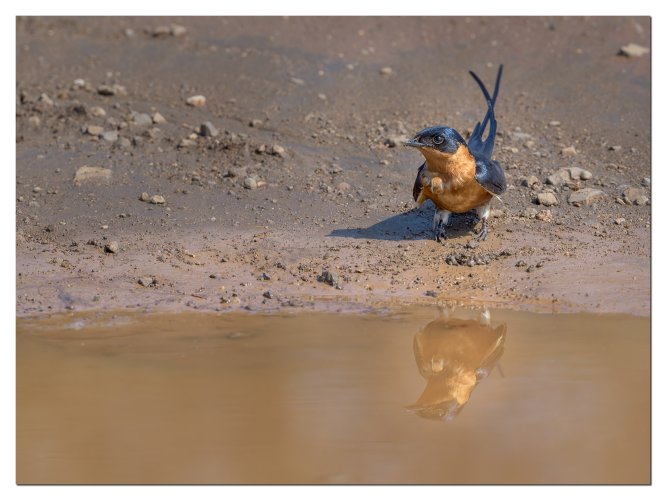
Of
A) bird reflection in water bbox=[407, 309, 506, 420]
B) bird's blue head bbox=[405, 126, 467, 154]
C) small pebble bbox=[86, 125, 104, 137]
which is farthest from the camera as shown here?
small pebble bbox=[86, 125, 104, 137]

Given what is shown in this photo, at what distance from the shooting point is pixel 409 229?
745 centimetres

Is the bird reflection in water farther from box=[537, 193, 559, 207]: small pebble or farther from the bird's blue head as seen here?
box=[537, 193, 559, 207]: small pebble

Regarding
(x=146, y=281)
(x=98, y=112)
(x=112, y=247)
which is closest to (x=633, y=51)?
(x=98, y=112)

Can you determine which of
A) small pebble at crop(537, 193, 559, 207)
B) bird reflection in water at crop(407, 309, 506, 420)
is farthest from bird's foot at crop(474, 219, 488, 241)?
bird reflection in water at crop(407, 309, 506, 420)

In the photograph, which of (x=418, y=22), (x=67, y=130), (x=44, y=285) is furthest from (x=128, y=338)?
(x=418, y=22)

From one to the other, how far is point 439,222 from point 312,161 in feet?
5.68

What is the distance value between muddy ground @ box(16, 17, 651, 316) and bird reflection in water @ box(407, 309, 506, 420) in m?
0.44

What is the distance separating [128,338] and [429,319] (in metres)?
1.69

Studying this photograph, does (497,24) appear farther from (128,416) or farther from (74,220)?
(128,416)

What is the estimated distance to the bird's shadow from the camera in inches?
288

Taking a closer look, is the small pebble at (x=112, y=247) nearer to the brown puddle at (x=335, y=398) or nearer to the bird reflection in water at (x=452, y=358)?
the brown puddle at (x=335, y=398)

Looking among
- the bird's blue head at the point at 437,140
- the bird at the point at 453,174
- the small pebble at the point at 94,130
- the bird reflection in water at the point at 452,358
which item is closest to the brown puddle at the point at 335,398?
the bird reflection in water at the point at 452,358

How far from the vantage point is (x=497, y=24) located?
37.8 ft

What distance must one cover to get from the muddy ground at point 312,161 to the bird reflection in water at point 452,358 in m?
0.44
